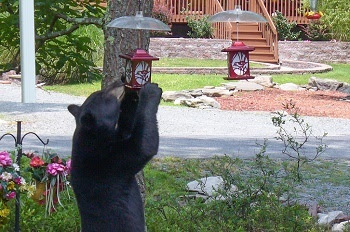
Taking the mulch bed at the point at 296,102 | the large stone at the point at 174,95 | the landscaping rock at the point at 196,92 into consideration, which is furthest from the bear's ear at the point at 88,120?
the landscaping rock at the point at 196,92

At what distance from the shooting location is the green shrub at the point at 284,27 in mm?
33281

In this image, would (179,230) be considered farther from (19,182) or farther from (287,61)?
(287,61)

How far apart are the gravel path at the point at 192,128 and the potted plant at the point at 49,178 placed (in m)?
4.09

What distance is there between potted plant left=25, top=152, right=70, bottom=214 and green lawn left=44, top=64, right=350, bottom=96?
1369 centimetres

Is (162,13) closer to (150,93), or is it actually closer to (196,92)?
(196,92)

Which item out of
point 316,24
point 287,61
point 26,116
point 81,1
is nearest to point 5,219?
point 81,1

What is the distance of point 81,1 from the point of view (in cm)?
764

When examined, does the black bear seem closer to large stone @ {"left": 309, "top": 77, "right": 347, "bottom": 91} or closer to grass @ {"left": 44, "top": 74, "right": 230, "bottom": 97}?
grass @ {"left": 44, "top": 74, "right": 230, "bottom": 97}

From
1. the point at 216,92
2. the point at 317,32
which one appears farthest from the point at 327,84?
the point at 317,32

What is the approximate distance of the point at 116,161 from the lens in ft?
13.8

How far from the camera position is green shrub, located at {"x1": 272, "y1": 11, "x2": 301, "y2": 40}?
3328 cm

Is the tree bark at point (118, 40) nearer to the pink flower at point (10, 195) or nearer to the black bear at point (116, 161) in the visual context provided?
the pink flower at point (10, 195)

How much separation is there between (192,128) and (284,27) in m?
18.8

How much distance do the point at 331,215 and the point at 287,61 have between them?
23.1 m
